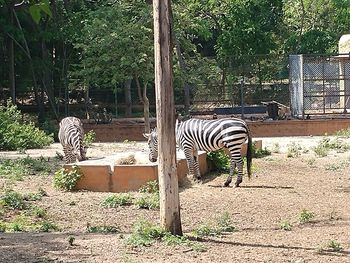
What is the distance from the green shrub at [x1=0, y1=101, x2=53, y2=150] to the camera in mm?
21000

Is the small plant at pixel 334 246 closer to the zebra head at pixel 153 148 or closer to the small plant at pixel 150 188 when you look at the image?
the small plant at pixel 150 188

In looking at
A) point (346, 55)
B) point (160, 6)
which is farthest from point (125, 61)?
point (160, 6)

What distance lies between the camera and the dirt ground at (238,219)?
289 inches

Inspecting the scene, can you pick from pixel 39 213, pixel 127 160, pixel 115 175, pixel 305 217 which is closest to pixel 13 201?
pixel 39 213

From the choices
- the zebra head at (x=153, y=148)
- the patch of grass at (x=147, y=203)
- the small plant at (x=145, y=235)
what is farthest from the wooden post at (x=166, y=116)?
the zebra head at (x=153, y=148)

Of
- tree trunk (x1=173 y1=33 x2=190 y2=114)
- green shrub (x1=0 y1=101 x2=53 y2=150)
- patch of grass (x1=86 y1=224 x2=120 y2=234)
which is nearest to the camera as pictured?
patch of grass (x1=86 y1=224 x2=120 y2=234)

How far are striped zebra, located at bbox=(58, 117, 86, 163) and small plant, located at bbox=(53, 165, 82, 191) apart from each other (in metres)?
1.98

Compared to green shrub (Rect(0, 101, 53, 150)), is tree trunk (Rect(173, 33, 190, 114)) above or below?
above

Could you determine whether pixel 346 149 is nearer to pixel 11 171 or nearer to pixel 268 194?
pixel 268 194

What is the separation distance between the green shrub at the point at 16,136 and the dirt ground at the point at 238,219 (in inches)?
257

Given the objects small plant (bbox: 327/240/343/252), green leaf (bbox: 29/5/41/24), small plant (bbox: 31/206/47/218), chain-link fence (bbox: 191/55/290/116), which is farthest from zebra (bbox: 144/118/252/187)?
chain-link fence (bbox: 191/55/290/116)

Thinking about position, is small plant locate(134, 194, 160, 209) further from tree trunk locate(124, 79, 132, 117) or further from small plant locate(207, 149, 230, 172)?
tree trunk locate(124, 79, 132, 117)

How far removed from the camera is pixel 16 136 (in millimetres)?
21375

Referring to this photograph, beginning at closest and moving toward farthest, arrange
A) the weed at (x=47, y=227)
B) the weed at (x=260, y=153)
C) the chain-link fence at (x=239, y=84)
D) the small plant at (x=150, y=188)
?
the weed at (x=47, y=227) → the small plant at (x=150, y=188) → the weed at (x=260, y=153) → the chain-link fence at (x=239, y=84)
